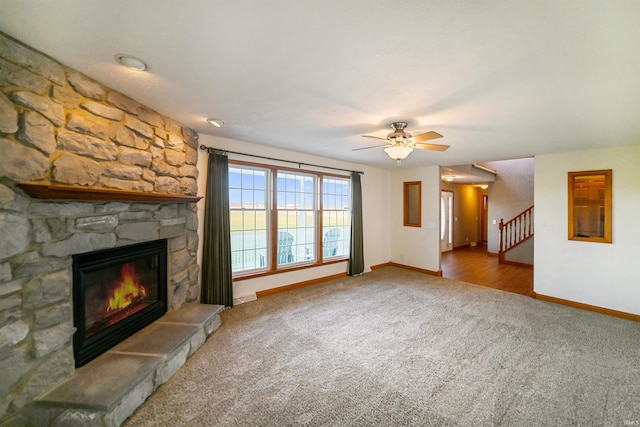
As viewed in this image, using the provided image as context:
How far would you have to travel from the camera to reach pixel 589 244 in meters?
3.80

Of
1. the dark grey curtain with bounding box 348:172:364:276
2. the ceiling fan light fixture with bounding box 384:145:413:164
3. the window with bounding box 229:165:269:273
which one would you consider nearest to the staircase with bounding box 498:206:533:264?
the dark grey curtain with bounding box 348:172:364:276

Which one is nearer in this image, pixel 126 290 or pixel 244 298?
pixel 126 290

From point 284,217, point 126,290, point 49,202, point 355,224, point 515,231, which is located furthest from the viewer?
point 515,231

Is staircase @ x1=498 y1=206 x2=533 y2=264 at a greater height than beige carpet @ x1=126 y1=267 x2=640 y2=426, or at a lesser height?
greater

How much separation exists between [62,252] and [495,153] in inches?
218

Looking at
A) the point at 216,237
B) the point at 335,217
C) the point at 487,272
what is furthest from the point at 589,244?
the point at 216,237

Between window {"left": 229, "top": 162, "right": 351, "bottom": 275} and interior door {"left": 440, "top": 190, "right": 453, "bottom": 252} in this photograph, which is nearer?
window {"left": 229, "top": 162, "right": 351, "bottom": 275}

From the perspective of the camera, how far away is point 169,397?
1.99m

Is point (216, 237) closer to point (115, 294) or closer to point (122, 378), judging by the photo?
point (115, 294)

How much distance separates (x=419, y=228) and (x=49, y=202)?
6.02m

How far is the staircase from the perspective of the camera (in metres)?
6.68

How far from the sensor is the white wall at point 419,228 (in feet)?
18.5

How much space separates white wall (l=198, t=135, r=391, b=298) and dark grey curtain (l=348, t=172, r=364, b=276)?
214mm

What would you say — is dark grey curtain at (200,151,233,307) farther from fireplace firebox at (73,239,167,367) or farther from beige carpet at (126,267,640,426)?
fireplace firebox at (73,239,167,367)
